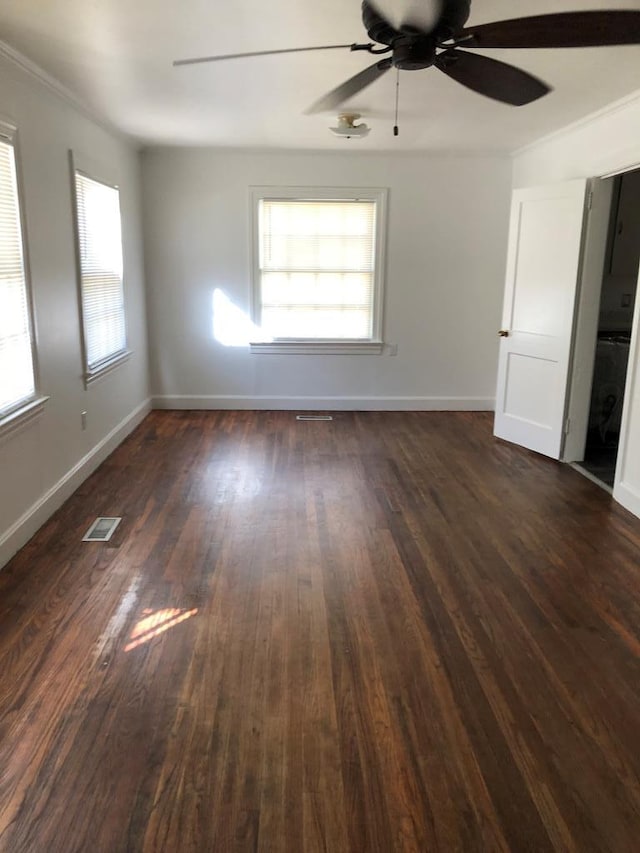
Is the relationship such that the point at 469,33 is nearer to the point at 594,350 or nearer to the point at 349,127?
the point at 349,127

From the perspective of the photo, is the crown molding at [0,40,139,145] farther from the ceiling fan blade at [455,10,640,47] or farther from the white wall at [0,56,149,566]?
the ceiling fan blade at [455,10,640,47]

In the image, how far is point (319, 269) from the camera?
626 cm

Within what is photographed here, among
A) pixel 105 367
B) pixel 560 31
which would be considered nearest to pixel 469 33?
pixel 560 31

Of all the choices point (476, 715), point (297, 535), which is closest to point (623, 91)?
point (297, 535)

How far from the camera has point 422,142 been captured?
5402 mm

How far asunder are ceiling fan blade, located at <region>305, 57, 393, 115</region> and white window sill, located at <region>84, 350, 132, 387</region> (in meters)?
2.43

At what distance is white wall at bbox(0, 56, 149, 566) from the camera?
3320mm

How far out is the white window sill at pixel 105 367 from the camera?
4.50 metres

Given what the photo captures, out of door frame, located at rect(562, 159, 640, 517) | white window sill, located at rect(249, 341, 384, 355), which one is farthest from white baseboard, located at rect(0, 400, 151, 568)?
door frame, located at rect(562, 159, 640, 517)

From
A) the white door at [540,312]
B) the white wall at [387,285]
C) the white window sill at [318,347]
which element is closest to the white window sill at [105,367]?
the white wall at [387,285]

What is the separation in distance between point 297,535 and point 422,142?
3655 mm

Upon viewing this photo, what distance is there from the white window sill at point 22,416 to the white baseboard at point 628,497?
3540 mm

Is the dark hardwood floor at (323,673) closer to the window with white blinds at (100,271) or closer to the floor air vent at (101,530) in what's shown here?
the floor air vent at (101,530)

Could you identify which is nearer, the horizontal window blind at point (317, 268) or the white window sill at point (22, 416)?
the white window sill at point (22, 416)
